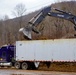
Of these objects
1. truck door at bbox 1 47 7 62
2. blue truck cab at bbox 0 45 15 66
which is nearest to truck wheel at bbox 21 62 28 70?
blue truck cab at bbox 0 45 15 66

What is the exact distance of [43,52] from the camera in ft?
113

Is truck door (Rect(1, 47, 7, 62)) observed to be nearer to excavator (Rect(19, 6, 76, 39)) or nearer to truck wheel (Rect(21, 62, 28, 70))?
truck wheel (Rect(21, 62, 28, 70))

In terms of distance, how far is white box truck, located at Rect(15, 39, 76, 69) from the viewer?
1278 inches

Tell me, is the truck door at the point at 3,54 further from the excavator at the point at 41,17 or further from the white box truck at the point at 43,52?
the excavator at the point at 41,17

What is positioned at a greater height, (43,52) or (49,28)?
(49,28)

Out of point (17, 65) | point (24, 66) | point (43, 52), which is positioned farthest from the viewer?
point (17, 65)

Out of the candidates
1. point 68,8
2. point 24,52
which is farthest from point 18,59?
point 68,8

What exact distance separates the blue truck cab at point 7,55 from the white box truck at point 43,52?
249 cm

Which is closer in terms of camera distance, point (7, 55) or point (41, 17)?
point (41, 17)

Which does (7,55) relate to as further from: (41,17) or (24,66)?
(41,17)

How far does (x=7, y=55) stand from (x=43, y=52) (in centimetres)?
697

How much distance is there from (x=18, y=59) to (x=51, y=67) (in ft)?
13.0

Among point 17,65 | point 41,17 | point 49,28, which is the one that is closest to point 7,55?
point 17,65

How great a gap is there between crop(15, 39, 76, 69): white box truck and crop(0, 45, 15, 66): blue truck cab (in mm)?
2490
